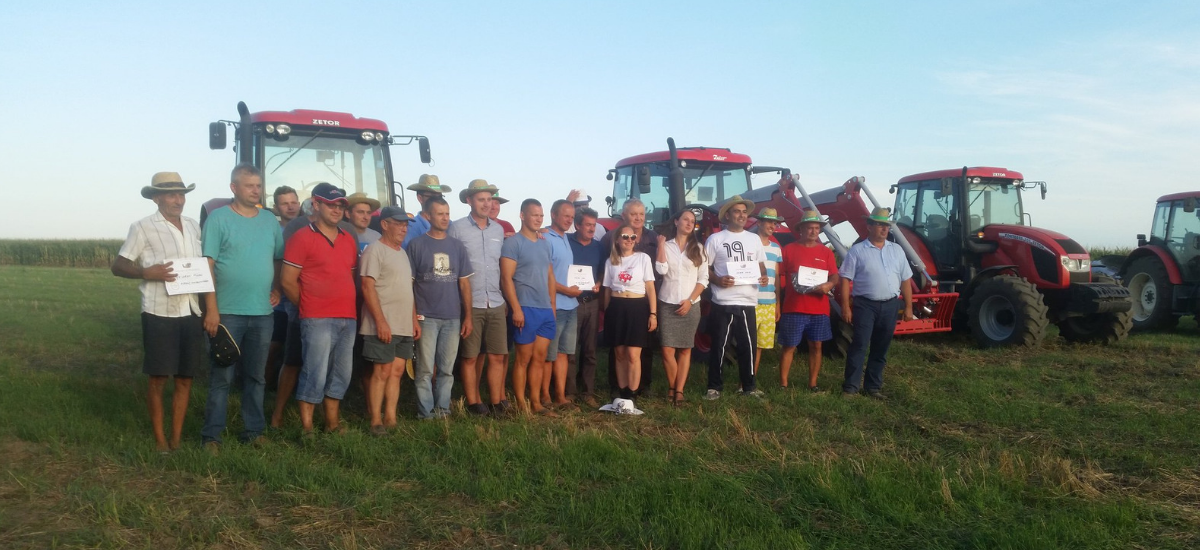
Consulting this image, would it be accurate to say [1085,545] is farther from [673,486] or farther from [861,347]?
[861,347]

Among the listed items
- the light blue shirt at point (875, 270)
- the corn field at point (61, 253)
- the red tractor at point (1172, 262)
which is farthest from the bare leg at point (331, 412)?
the corn field at point (61, 253)

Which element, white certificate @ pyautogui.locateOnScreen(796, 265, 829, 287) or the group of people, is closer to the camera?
the group of people

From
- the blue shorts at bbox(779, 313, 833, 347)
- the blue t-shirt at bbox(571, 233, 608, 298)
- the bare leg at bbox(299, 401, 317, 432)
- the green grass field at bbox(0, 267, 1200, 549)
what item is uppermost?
the blue t-shirt at bbox(571, 233, 608, 298)

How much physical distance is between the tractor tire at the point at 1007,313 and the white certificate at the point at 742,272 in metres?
4.59

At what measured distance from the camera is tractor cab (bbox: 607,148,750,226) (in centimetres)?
1065

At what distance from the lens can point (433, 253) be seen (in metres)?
5.92

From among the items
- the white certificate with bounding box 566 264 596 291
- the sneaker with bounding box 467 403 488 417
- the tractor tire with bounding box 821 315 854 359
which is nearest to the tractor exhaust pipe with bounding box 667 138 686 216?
the tractor tire with bounding box 821 315 854 359

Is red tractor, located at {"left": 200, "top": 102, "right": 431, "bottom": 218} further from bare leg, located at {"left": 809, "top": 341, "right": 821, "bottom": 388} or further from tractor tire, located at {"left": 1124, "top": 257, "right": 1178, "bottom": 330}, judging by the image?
tractor tire, located at {"left": 1124, "top": 257, "right": 1178, "bottom": 330}

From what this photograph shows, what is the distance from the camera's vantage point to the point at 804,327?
7.37 m

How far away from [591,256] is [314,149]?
3.81m

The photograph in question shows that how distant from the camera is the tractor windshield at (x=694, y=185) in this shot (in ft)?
35.1

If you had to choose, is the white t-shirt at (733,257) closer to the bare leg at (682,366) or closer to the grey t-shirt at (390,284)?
the bare leg at (682,366)

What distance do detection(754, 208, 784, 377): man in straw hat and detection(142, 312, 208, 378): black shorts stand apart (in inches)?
174

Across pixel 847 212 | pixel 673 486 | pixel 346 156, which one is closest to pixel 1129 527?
pixel 673 486
